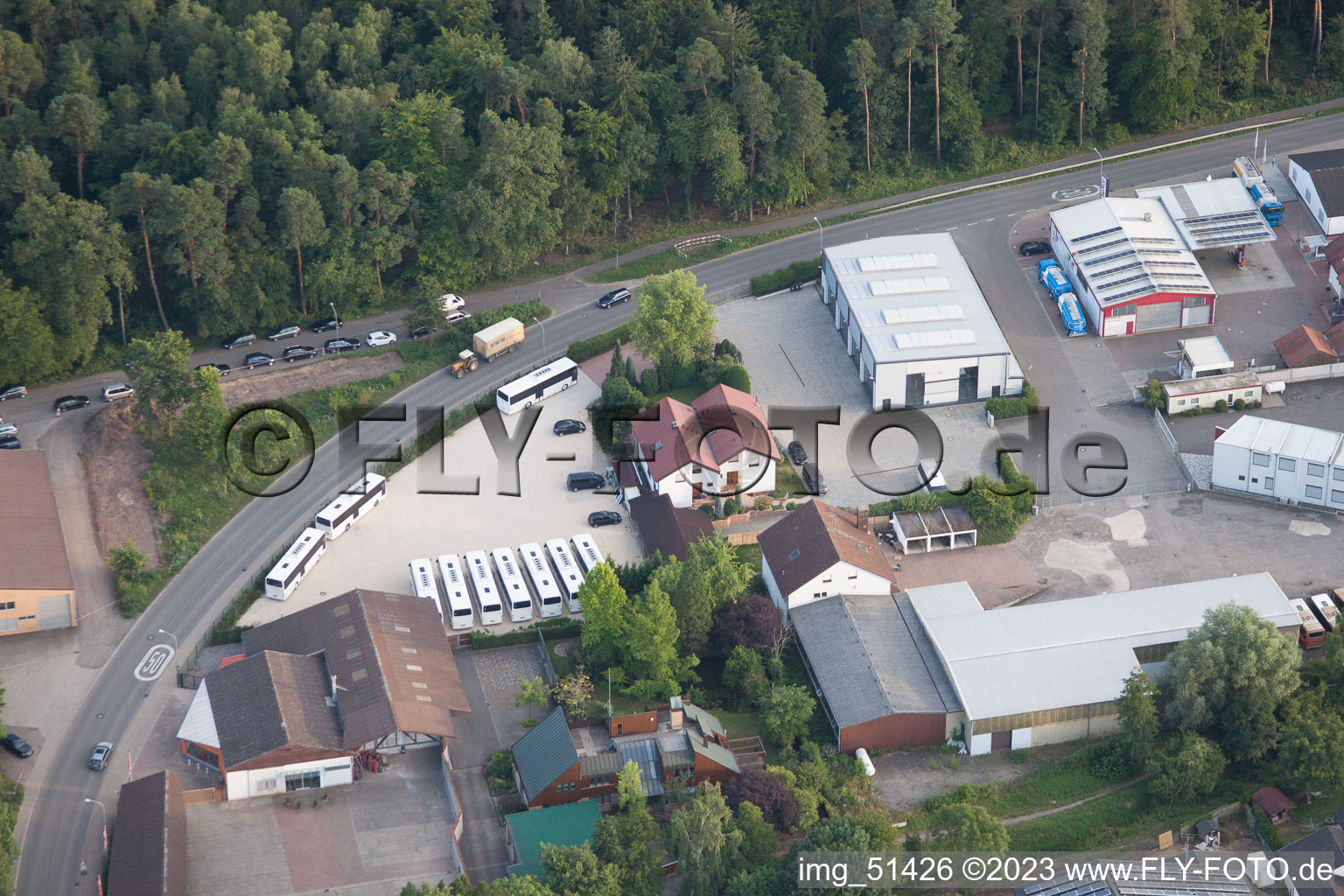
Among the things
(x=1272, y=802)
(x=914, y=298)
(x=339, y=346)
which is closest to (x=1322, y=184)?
(x=914, y=298)

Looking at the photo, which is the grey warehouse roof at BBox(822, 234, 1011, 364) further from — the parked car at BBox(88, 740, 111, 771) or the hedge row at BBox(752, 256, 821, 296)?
the parked car at BBox(88, 740, 111, 771)

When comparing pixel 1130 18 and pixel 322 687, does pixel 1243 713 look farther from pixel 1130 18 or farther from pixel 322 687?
pixel 1130 18

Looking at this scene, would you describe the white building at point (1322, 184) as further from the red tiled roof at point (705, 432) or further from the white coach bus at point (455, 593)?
the white coach bus at point (455, 593)

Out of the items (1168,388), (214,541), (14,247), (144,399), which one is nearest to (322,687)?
(214,541)

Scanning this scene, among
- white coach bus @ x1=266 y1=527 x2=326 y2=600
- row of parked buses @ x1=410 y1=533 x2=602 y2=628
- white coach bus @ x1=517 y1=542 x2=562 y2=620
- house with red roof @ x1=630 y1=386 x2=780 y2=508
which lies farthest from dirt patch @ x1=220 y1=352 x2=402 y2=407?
white coach bus @ x1=517 y1=542 x2=562 y2=620

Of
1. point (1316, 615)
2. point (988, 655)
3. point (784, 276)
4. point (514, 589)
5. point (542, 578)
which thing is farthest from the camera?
point (784, 276)

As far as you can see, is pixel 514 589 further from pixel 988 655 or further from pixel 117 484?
pixel 117 484
